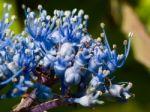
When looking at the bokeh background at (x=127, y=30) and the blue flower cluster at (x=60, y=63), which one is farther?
the bokeh background at (x=127, y=30)

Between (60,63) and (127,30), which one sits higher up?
(127,30)

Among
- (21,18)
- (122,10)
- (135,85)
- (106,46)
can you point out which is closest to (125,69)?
(135,85)

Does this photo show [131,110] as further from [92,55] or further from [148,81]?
[92,55]

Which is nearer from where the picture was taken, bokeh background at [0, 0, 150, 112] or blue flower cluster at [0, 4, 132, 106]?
blue flower cluster at [0, 4, 132, 106]

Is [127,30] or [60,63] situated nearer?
[60,63]

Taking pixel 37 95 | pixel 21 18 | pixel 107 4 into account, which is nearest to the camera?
pixel 37 95
